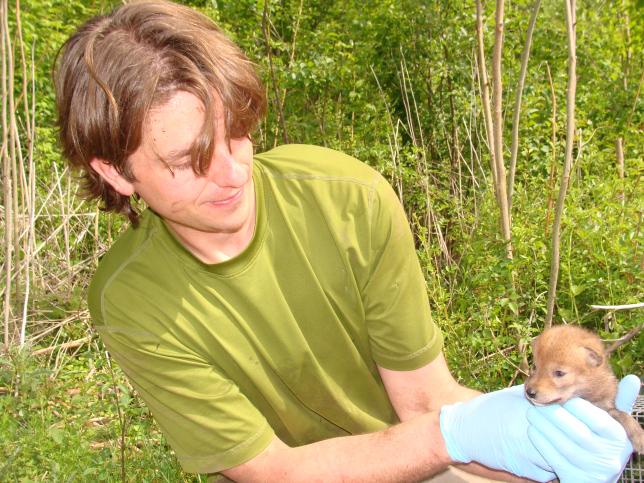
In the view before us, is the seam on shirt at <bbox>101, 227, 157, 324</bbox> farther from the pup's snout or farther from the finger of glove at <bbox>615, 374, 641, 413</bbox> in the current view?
the finger of glove at <bbox>615, 374, 641, 413</bbox>

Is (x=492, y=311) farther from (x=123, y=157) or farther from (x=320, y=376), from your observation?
(x=123, y=157)

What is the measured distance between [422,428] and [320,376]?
39 centimetres

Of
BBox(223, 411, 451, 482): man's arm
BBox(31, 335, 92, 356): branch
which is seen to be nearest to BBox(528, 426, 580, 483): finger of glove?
BBox(223, 411, 451, 482): man's arm

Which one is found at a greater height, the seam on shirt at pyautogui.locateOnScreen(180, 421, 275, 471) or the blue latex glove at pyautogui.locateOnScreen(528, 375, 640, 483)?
the blue latex glove at pyautogui.locateOnScreen(528, 375, 640, 483)

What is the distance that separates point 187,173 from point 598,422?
1212 mm

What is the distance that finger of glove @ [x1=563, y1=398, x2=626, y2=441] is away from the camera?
1.81 metres

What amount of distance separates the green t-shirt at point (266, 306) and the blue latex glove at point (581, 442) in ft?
1.51

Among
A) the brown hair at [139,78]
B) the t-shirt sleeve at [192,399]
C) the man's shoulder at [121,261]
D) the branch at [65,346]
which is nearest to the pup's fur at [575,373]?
the t-shirt sleeve at [192,399]

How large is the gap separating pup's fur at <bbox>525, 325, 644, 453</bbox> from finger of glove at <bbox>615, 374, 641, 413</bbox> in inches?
1.1

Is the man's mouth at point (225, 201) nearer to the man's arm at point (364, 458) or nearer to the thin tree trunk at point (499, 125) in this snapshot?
the man's arm at point (364, 458)

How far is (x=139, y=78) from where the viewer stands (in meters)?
1.88

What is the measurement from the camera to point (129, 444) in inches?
143

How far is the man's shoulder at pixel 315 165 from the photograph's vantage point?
2229 millimetres

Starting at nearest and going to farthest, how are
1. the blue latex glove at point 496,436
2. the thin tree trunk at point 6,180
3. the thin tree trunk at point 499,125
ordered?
the blue latex glove at point 496,436 < the thin tree trunk at point 499,125 < the thin tree trunk at point 6,180
